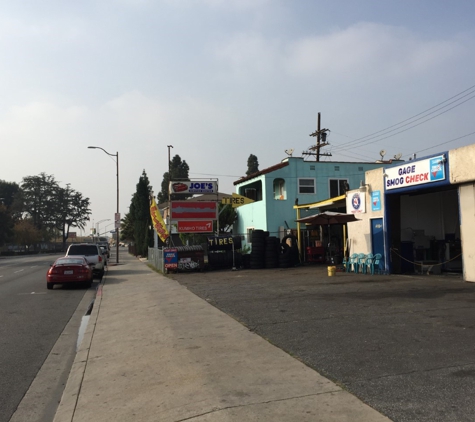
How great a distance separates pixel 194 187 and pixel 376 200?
11.2 meters

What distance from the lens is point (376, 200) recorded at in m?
20.0

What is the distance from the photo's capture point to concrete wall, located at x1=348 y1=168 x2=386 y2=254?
1972 cm

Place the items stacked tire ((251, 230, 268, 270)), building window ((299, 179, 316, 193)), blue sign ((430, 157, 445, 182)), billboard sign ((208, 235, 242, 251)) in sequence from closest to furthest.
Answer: blue sign ((430, 157, 445, 182)) < billboard sign ((208, 235, 242, 251)) < stacked tire ((251, 230, 268, 270)) < building window ((299, 179, 316, 193))

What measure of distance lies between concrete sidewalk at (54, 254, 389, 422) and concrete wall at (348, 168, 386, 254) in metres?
11.6

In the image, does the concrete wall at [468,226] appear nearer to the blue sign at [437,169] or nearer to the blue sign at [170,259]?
the blue sign at [437,169]

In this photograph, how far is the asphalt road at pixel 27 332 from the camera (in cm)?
633

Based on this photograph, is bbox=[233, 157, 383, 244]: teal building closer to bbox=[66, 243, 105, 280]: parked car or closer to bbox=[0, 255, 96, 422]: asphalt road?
bbox=[66, 243, 105, 280]: parked car

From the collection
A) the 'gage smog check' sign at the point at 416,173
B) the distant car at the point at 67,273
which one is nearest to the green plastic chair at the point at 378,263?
the 'gage smog check' sign at the point at 416,173

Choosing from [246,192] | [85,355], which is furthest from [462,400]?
[246,192]

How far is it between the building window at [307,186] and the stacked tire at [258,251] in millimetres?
8005

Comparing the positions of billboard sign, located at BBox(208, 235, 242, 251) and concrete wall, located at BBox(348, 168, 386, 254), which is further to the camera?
billboard sign, located at BBox(208, 235, 242, 251)

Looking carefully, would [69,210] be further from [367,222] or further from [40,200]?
[367,222]

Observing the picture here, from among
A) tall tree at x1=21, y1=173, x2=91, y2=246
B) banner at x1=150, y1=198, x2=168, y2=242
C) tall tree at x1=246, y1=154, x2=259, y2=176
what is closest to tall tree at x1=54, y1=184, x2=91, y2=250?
tall tree at x1=21, y1=173, x2=91, y2=246

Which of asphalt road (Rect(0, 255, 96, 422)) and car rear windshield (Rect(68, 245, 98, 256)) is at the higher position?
car rear windshield (Rect(68, 245, 98, 256))
